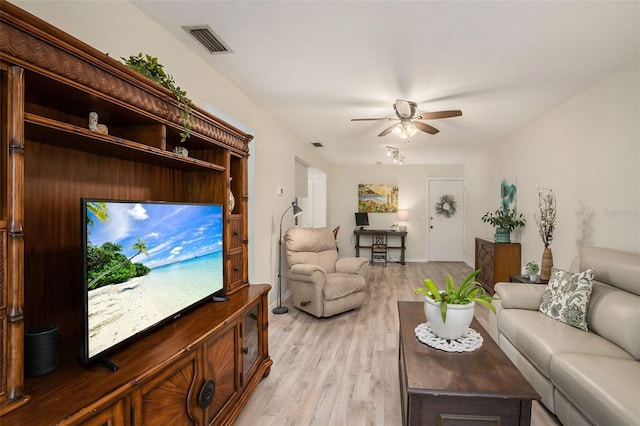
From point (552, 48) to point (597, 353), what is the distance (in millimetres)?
1988

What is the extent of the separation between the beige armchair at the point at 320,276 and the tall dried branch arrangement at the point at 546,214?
2074 millimetres

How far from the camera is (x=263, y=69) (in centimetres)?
275

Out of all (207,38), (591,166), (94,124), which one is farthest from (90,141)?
(591,166)

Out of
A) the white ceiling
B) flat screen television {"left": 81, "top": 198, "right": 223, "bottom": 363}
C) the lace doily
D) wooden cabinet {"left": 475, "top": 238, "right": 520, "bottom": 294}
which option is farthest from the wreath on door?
flat screen television {"left": 81, "top": 198, "right": 223, "bottom": 363}

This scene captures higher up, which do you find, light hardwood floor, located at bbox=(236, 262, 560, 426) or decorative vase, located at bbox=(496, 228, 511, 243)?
decorative vase, located at bbox=(496, 228, 511, 243)

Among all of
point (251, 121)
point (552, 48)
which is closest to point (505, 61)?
point (552, 48)

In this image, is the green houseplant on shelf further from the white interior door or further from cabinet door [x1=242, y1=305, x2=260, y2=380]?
the white interior door

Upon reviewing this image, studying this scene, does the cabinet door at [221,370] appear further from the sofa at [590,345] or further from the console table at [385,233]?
the console table at [385,233]

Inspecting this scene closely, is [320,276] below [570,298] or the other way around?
below

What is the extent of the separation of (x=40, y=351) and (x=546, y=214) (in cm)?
446

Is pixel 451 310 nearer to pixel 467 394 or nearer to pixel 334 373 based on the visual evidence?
pixel 467 394

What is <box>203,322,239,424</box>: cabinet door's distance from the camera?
170 cm

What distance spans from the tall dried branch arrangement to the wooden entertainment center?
3.28 metres

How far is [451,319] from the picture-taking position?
1.96 metres
